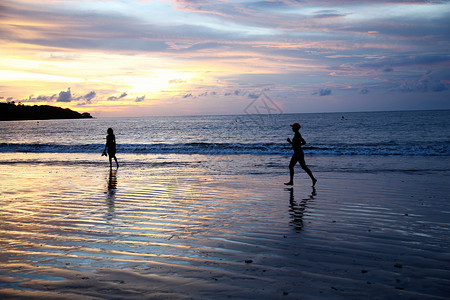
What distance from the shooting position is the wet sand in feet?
11.4

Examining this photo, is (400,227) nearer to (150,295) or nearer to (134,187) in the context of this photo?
(150,295)

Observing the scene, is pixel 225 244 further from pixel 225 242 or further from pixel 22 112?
pixel 22 112

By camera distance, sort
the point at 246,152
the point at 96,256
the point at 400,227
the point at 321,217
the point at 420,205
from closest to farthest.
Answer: the point at 96,256, the point at 400,227, the point at 321,217, the point at 420,205, the point at 246,152

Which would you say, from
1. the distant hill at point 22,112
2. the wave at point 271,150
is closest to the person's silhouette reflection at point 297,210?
the wave at point 271,150

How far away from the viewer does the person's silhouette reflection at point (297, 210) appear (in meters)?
6.00

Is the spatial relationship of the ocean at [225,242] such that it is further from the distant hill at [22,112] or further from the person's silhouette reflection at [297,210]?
the distant hill at [22,112]

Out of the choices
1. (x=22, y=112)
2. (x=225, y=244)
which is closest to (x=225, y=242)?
(x=225, y=244)

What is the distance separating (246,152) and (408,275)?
22.3 metres

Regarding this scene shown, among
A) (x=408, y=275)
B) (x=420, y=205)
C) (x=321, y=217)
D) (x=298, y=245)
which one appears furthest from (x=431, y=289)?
(x=420, y=205)

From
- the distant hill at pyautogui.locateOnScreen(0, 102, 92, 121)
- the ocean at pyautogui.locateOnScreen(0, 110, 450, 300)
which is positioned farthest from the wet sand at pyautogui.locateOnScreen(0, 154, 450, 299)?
the distant hill at pyautogui.locateOnScreen(0, 102, 92, 121)

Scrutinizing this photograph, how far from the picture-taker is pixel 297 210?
7.27 meters

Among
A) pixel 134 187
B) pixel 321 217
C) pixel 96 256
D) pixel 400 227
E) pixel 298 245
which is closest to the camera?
pixel 96 256

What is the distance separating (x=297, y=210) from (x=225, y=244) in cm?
286

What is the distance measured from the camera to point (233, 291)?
11.0ft
